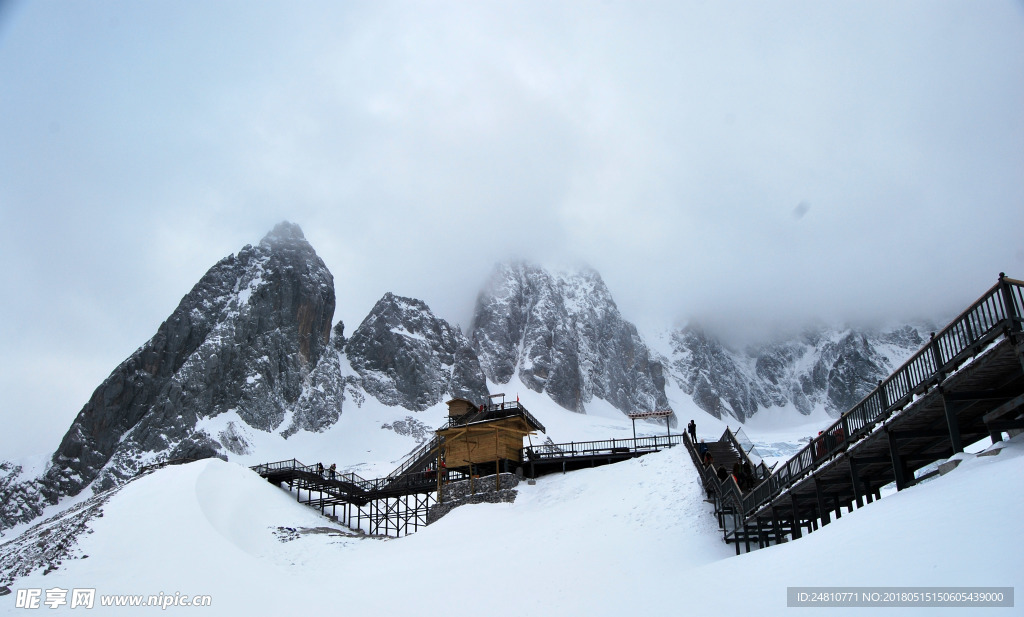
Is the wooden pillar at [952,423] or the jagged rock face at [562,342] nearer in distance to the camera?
the wooden pillar at [952,423]

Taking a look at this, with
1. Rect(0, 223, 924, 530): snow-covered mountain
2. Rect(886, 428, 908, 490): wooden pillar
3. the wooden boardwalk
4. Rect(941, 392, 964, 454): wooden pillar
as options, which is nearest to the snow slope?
Rect(941, 392, 964, 454): wooden pillar

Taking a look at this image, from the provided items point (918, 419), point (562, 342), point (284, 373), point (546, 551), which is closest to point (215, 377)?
point (284, 373)

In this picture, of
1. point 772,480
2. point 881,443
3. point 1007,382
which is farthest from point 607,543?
point 1007,382

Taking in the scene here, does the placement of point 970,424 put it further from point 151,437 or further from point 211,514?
point 151,437

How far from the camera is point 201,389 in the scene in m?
102

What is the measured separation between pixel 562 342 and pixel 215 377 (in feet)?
247

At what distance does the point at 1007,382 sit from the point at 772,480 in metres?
8.28

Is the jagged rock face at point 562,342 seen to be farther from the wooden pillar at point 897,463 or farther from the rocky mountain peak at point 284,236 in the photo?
the wooden pillar at point 897,463

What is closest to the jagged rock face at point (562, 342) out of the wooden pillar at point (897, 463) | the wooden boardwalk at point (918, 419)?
the wooden boardwalk at point (918, 419)

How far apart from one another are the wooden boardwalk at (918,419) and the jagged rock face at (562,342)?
389 feet

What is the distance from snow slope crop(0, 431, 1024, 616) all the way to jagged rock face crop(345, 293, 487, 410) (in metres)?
81.3

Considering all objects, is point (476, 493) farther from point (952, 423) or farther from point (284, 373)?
point (284, 373)

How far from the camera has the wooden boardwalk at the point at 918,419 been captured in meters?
13.5

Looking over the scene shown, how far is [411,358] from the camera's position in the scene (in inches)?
4963
